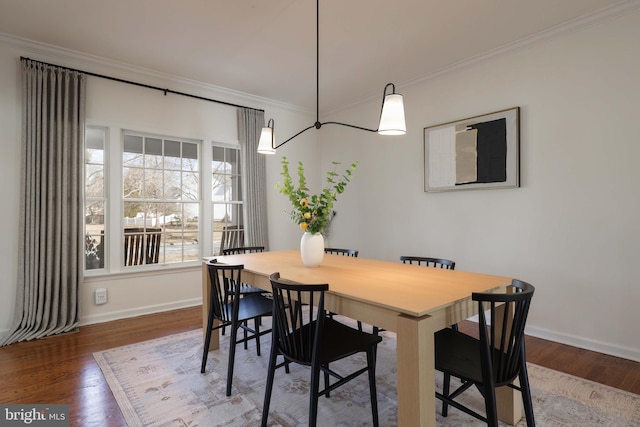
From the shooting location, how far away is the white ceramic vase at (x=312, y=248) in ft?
8.25

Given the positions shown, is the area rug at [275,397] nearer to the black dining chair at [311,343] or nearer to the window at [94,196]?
the black dining chair at [311,343]

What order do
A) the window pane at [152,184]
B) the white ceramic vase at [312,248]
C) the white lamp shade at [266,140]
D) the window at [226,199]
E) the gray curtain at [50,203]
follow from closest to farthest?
1. the white ceramic vase at [312,248]
2. the white lamp shade at [266,140]
3. the gray curtain at [50,203]
4. the window pane at [152,184]
5. the window at [226,199]

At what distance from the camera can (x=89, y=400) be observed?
7.06 feet

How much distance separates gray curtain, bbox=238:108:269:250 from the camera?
4.65m

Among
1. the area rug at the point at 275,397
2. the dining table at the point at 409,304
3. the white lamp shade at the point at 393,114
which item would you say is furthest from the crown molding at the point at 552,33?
the area rug at the point at 275,397

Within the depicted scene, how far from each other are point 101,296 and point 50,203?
3.58ft

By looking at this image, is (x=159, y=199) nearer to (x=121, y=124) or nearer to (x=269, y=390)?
(x=121, y=124)

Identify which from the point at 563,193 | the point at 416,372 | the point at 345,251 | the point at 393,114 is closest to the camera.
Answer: the point at 416,372

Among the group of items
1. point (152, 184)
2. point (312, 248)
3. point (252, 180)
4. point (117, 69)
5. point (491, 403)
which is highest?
point (117, 69)

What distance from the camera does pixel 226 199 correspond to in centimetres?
468

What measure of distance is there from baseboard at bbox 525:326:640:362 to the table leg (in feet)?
7.74

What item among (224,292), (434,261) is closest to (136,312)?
(224,292)

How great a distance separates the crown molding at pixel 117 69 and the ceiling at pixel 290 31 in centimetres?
8
